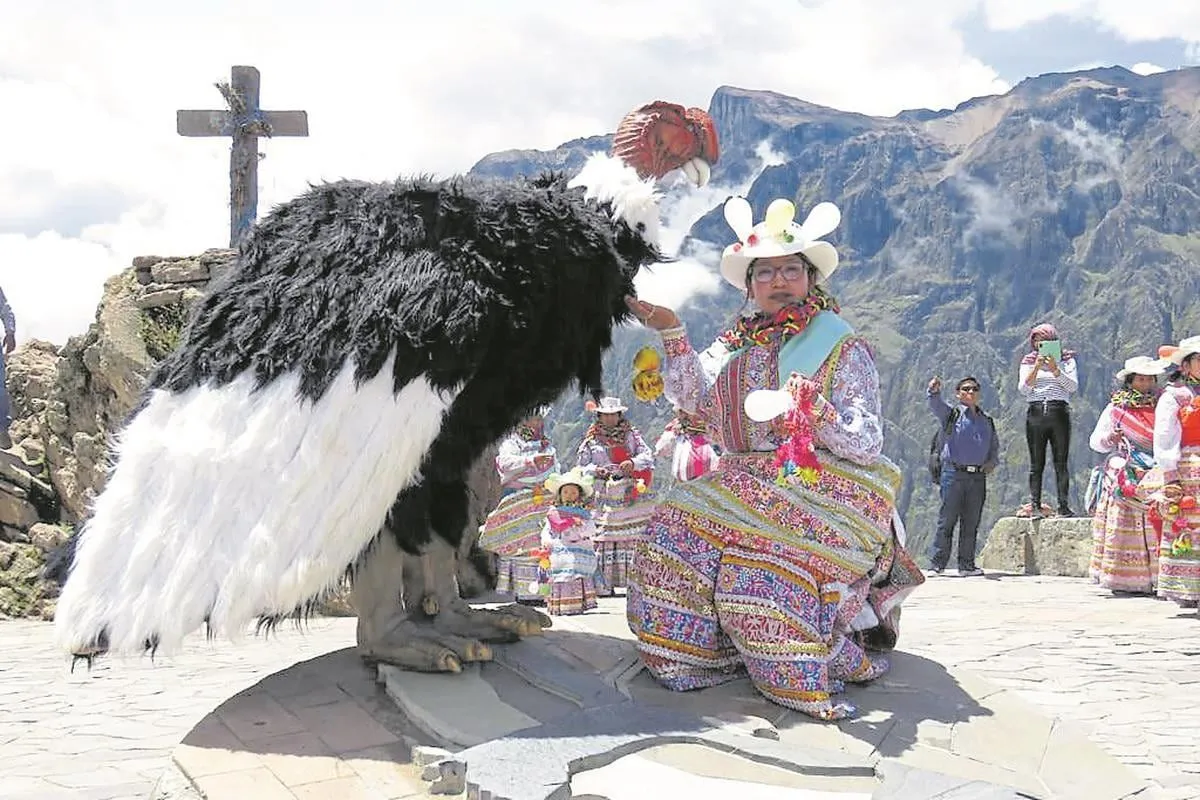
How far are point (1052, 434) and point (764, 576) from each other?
23.9 ft

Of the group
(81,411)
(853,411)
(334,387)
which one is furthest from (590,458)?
(334,387)

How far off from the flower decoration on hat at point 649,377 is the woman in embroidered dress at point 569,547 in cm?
387

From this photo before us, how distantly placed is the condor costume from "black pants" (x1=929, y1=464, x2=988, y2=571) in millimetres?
7014

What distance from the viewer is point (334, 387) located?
2668 millimetres

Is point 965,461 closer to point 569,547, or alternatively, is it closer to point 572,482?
point 572,482

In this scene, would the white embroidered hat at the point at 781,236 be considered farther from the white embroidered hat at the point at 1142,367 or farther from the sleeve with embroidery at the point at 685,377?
the white embroidered hat at the point at 1142,367

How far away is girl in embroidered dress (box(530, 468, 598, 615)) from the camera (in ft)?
23.3

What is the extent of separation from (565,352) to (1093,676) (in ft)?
11.7

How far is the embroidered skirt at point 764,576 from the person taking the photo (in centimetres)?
310

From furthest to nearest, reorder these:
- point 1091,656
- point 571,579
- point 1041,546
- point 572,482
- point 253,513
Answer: point 1041,546
point 572,482
point 571,579
point 1091,656
point 253,513

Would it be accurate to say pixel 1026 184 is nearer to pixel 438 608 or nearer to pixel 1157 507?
pixel 1157 507

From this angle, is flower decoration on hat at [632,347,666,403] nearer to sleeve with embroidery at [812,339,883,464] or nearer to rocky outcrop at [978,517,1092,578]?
sleeve with embroidery at [812,339,883,464]

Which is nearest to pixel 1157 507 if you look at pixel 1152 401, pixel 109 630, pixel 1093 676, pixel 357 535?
pixel 1152 401

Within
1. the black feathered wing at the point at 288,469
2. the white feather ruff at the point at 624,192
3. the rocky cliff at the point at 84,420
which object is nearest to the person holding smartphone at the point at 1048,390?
the rocky cliff at the point at 84,420
